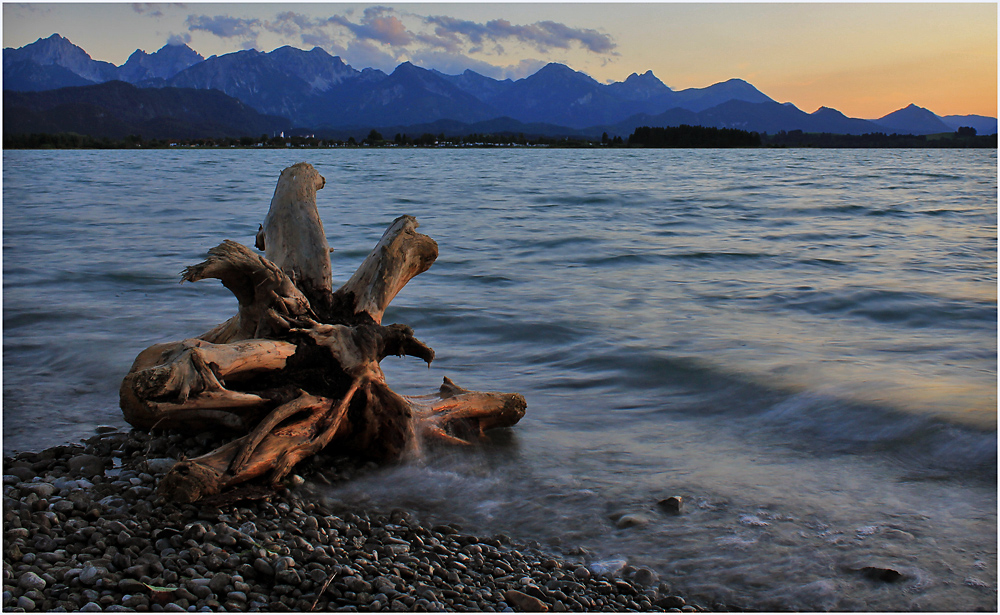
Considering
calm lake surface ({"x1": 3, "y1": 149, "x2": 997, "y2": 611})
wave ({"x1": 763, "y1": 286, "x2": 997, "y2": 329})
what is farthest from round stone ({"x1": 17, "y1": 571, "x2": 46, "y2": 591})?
wave ({"x1": 763, "y1": 286, "x2": 997, "y2": 329})

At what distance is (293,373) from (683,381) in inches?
138

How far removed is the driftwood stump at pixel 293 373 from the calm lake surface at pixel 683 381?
0.33 metres

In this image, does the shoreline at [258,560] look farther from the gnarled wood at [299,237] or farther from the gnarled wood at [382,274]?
the gnarled wood at [299,237]

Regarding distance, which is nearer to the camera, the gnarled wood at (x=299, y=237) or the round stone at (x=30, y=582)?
the round stone at (x=30, y=582)

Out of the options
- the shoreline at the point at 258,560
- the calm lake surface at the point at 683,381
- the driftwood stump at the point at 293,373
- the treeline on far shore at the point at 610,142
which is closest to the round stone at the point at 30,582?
the shoreline at the point at 258,560

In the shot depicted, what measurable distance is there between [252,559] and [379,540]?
60 cm

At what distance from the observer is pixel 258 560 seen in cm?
299

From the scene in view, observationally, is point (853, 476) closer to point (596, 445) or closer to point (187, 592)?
point (596, 445)

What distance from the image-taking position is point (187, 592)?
2748 mm

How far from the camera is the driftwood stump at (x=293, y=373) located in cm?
358

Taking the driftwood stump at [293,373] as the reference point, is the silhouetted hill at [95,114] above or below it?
above

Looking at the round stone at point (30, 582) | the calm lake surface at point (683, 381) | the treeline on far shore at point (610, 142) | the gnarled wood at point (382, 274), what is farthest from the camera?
the treeline on far shore at point (610, 142)

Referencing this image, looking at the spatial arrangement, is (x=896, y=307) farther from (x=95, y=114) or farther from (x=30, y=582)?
(x=95, y=114)

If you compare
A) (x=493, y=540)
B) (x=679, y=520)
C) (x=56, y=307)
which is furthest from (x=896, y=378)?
(x=56, y=307)
